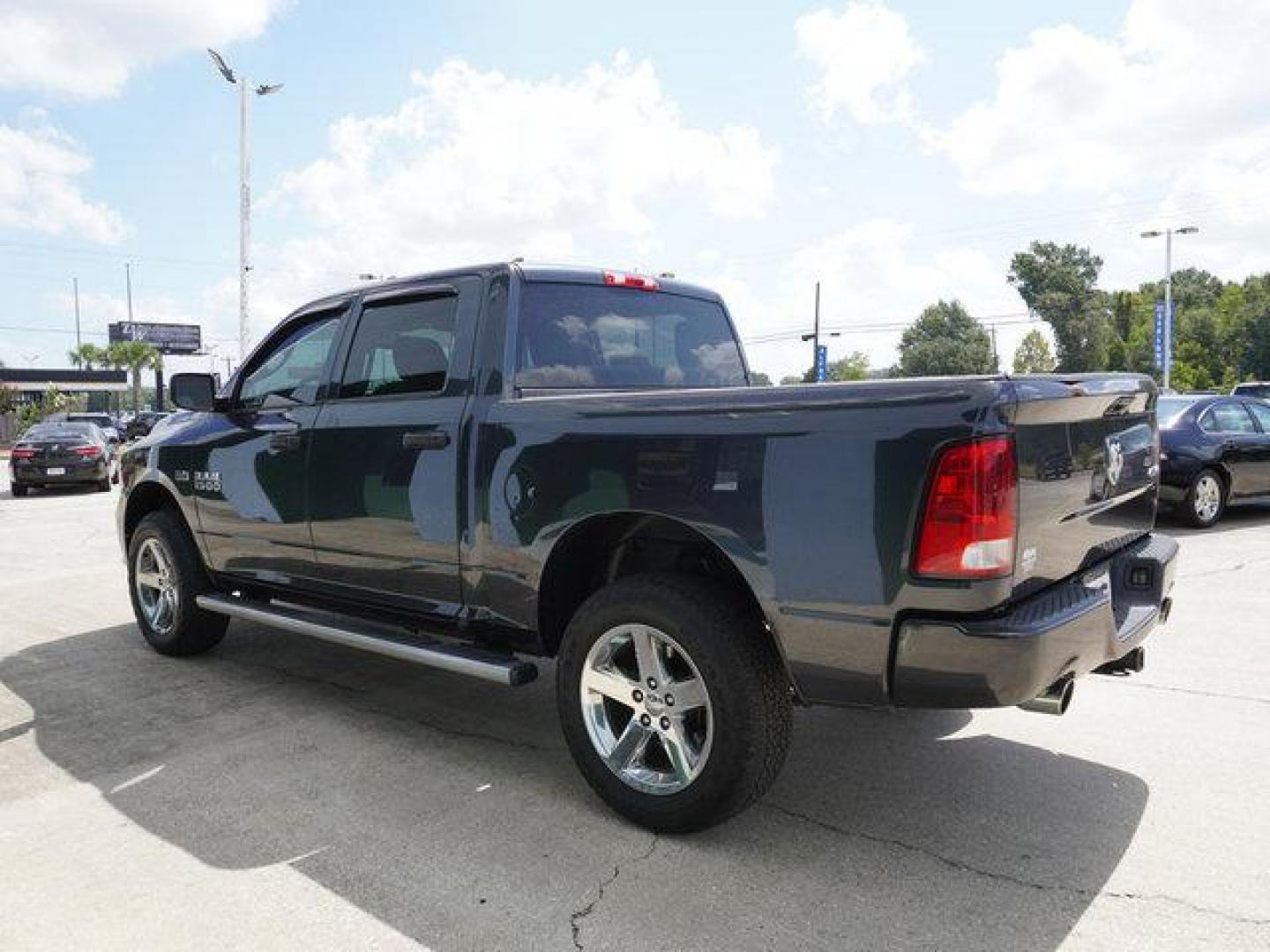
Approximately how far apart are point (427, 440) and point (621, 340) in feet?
3.17

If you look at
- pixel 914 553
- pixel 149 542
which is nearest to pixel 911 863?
pixel 914 553

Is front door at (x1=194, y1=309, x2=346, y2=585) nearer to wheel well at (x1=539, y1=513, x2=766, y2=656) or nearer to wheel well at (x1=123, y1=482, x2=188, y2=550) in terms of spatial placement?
wheel well at (x1=123, y1=482, x2=188, y2=550)

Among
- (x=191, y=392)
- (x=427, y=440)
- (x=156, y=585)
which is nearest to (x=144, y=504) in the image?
(x=156, y=585)

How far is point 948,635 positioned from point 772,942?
3.10 feet

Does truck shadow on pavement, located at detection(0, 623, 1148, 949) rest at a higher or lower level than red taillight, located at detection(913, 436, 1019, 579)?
lower

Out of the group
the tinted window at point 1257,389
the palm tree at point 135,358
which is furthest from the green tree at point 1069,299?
the palm tree at point 135,358

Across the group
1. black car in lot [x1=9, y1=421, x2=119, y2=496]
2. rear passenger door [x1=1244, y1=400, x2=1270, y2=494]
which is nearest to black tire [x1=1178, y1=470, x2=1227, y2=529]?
rear passenger door [x1=1244, y1=400, x2=1270, y2=494]

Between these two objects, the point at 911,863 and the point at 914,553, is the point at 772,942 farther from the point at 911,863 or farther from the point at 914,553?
the point at 914,553

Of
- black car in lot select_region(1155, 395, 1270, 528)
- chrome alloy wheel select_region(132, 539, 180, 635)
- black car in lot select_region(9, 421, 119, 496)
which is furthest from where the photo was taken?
black car in lot select_region(9, 421, 119, 496)

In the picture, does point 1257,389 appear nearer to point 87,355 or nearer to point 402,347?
point 402,347

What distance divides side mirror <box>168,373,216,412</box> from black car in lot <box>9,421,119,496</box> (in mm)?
15000

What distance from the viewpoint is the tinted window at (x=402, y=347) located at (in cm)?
400

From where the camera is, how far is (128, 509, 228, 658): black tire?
17.5ft

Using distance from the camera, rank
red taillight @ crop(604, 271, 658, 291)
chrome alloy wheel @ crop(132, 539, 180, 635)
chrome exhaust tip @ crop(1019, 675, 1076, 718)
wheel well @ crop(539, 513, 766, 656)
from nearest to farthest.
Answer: chrome exhaust tip @ crop(1019, 675, 1076, 718) < wheel well @ crop(539, 513, 766, 656) < red taillight @ crop(604, 271, 658, 291) < chrome alloy wheel @ crop(132, 539, 180, 635)
